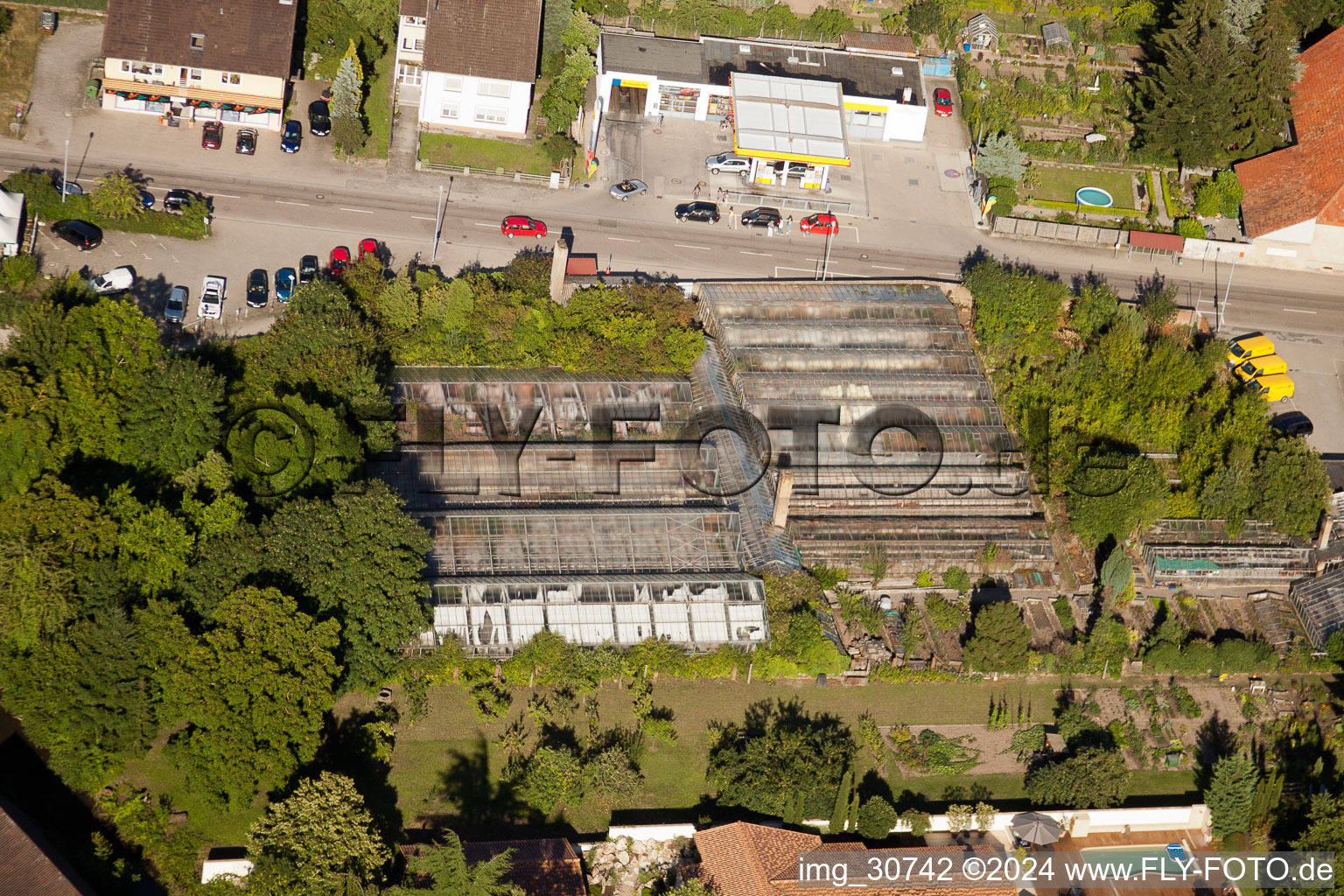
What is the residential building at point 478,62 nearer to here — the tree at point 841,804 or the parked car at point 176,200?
the parked car at point 176,200

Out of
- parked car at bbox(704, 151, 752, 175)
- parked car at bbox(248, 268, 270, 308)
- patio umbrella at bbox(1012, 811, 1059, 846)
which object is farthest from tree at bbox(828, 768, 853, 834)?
parked car at bbox(704, 151, 752, 175)

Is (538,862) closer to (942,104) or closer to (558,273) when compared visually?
(558,273)

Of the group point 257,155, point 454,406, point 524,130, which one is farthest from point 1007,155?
point 257,155

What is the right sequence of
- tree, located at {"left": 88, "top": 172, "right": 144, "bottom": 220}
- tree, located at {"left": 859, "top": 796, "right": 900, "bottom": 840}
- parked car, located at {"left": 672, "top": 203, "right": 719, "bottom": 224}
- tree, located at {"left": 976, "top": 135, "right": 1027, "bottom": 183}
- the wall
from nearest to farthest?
tree, located at {"left": 859, "top": 796, "right": 900, "bottom": 840} < tree, located at {"left": 88, "top": 172, "right": 144, "bottom": 220} < parked car, located at {"left": 672, "top": 203, "right": 719, "bottom": 224} < the wall < tree, located at {"left": 976, "top": 135, "right": 1027, "bottom": 183}

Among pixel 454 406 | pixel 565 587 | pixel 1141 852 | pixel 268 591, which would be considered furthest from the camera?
pixel 454 406

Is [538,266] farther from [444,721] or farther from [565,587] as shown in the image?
[444,721]

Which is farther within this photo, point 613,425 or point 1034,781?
point 613,425

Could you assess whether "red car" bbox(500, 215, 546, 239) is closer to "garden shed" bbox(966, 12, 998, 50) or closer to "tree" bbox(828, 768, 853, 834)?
"garden shed" bbox(966, 12, 998, 50)
